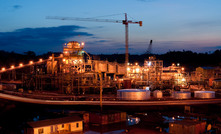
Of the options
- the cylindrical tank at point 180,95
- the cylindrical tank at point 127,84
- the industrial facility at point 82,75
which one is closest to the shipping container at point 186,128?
the cylindrical tank at point 180,95

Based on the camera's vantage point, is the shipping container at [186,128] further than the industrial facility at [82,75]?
No

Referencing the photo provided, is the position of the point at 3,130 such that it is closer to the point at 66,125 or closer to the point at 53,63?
the point at 66,125

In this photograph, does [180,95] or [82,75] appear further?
[82,75]

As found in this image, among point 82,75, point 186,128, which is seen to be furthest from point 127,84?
point 186,128

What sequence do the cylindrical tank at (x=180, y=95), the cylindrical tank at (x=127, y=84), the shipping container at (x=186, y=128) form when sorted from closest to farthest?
the shipping container at (x=186, y=128) < the cylindrical tank at (x=180, y=95) < the cylindrical tank at (x=127, y=84)

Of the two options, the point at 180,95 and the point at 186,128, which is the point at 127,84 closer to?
the point at 180,95

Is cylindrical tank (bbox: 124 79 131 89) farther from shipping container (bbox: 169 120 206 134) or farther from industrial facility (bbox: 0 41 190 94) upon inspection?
shipping container (bbox: 169 120 206 134)

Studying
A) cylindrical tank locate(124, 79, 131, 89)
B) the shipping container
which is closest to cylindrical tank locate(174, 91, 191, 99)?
cylindrical tank locate(124, 79, 131, 89)

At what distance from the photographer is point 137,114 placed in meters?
37.9

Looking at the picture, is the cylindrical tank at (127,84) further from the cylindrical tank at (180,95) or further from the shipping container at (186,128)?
the shipping container at (186,128)

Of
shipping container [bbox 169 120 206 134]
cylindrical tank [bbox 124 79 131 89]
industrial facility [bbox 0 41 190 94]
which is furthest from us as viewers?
cylindrical tank [bbox 124 79 131 89]

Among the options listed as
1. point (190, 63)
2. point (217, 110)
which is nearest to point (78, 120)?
point (217, 110)

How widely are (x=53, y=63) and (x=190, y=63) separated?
121m

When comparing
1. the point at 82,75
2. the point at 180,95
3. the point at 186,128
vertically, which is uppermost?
the point at 82,75
